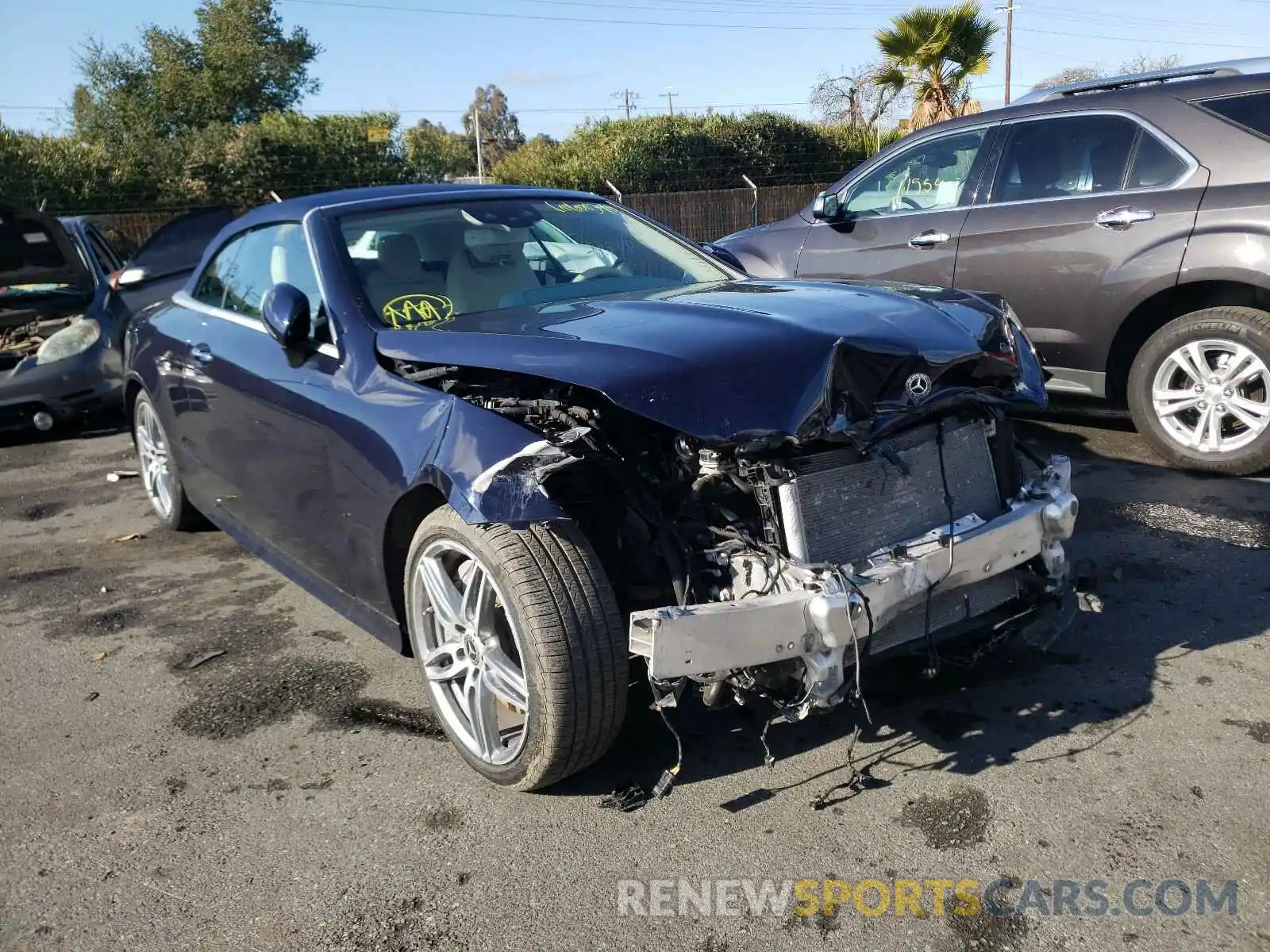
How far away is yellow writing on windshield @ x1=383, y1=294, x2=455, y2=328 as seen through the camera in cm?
351

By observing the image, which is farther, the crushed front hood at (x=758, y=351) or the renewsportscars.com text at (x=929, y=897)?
the crushed front hood at (x=758, y=351)

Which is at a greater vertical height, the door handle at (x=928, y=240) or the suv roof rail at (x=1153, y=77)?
the suv roof rail at (x=1153, y=77)

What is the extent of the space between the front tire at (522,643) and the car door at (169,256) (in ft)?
16.8

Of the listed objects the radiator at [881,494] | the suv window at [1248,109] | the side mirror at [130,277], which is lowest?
the radiator at [881,494]

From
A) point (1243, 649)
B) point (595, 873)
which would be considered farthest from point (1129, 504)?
point (595, 873)

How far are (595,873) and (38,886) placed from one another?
143cm

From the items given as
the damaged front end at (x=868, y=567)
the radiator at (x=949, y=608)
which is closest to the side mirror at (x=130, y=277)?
the damaged front end at (x=868, y=567)

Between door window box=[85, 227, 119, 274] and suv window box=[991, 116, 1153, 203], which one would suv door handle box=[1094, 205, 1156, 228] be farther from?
door window box=[85, 227, 119, 274]

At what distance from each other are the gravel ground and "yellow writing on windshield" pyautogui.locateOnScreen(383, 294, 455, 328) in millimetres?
1265

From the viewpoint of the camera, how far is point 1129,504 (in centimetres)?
493

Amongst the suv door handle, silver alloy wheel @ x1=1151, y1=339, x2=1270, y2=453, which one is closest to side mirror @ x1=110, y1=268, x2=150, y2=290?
the suv door handle

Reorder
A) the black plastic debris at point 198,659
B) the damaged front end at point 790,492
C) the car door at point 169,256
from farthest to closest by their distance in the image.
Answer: the car door at point 169,256 < the black plastic debris at point 198,659 < the damaged front end at point 790,492

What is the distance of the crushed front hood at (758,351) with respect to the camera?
2652 mm

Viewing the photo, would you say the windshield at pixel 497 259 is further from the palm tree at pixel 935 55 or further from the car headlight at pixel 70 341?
the palm tree at pixel 935 55
